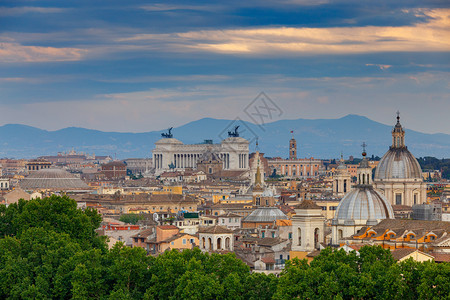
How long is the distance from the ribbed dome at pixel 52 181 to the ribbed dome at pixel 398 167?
196 feet

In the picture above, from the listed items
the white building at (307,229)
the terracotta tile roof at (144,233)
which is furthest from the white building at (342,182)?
the white building at (307,229)

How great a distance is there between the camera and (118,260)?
50625 mm

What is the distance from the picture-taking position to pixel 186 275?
46.9 meters

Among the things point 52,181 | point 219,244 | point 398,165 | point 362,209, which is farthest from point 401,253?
point 52,181

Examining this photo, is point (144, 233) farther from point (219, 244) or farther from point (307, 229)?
point (307, 229)

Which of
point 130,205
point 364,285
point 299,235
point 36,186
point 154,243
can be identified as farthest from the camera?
point 36,186

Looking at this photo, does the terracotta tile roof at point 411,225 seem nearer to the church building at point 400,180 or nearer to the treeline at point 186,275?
the treeline at point 186,275

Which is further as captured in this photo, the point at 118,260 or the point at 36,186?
the point at 36,186

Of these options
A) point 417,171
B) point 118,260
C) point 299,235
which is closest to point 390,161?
point 417,171

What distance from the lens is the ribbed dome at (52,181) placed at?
493 feet

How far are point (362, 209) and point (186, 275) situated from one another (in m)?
16.5

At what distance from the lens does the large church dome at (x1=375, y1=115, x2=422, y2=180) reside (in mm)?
96062

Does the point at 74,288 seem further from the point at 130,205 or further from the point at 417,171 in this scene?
the point at 130,205

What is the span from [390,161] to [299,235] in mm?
35772
